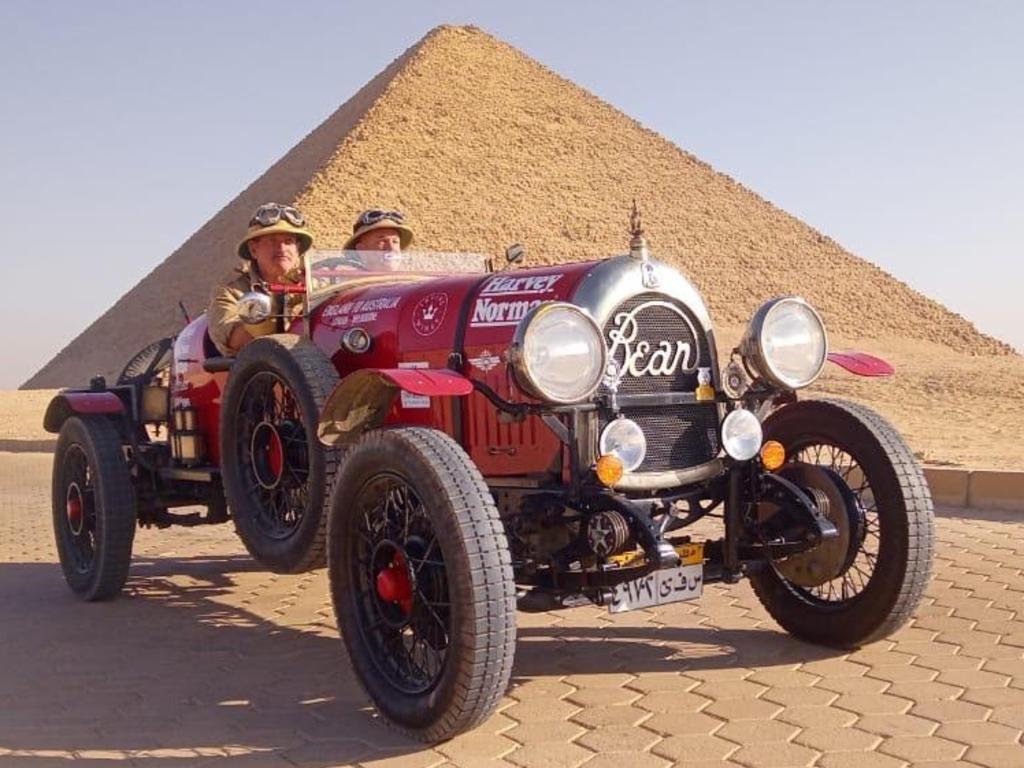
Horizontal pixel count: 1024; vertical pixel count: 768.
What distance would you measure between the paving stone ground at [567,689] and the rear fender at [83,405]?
103 centimetres

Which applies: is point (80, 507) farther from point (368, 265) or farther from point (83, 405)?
point (368, 265)

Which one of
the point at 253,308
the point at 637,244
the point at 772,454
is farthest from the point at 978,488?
the point at 253,308

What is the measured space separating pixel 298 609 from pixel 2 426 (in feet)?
76.4

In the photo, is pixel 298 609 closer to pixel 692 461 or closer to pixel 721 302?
pixel 692 461

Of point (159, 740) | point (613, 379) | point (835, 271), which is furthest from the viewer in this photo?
point (835, 271)

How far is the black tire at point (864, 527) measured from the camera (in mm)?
4277

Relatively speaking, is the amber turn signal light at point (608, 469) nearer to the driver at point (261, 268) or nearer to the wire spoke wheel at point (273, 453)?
the wire spoke wheel at point (273, 453)

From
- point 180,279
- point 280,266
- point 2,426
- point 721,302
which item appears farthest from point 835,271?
point 280,266

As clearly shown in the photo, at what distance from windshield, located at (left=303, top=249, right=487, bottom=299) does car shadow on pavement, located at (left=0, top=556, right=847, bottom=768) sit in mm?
1551

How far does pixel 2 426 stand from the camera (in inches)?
1051

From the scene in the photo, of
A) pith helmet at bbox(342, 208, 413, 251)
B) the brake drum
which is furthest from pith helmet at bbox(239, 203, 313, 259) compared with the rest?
the brake drum

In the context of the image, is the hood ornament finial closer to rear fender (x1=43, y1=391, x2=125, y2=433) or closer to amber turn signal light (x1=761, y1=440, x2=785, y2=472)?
amber turn signal light (x1=761, y1=440, x2=785, y2=472)

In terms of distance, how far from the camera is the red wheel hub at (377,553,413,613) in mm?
3891

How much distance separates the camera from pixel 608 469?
12.5 feet
